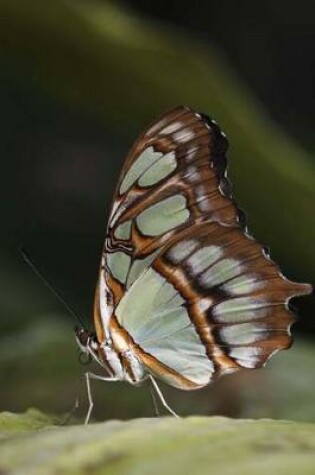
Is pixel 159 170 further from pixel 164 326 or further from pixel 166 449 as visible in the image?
pixel 166 449

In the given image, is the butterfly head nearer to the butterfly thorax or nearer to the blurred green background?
the butterfly thorax

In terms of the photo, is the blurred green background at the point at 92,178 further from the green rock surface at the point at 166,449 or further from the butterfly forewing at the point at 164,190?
the green rock surface at the point at 166,449

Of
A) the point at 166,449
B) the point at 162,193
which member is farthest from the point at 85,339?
the point at 166,449

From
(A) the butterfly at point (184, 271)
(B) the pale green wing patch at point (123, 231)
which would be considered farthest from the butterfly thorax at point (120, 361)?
(B) the pale green wing patch at point (123, 231)

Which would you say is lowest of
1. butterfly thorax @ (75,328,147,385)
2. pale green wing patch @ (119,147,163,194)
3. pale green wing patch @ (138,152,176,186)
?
butterfly thorax @ (75,328,147,385)

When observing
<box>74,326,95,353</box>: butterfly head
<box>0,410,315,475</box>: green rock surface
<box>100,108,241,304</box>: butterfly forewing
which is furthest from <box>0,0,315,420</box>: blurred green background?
<box>0,410,315,475</box>: green rock surface

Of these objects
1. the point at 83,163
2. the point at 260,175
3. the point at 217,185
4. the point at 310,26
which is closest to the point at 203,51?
the point at 260,175

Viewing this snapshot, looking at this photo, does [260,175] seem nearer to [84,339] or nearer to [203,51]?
[203,51]
